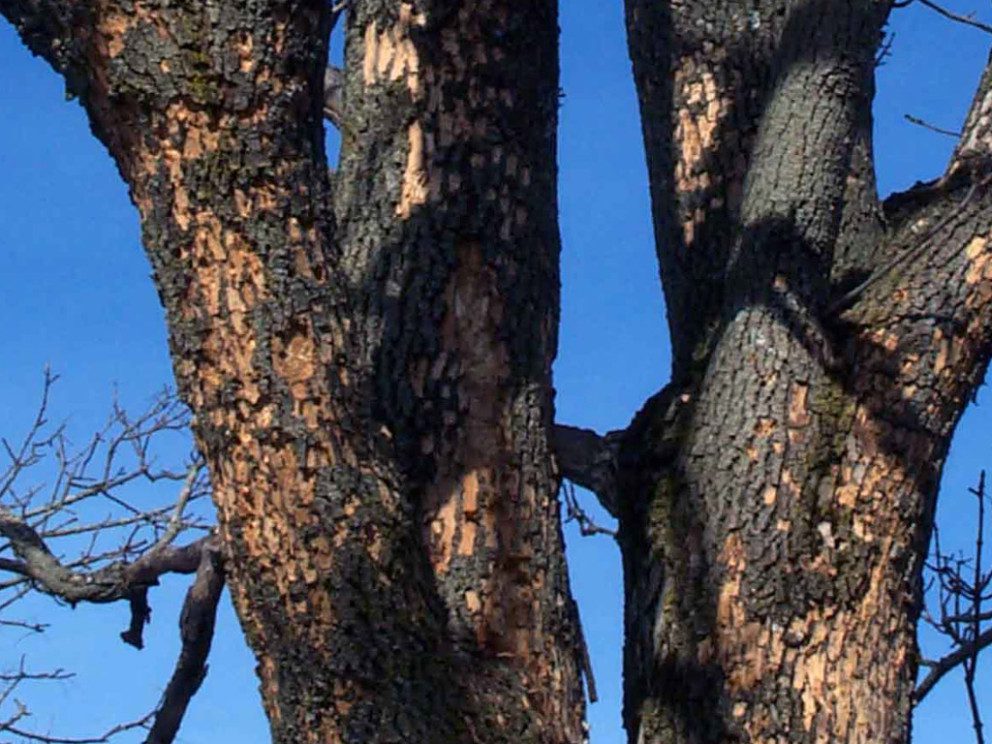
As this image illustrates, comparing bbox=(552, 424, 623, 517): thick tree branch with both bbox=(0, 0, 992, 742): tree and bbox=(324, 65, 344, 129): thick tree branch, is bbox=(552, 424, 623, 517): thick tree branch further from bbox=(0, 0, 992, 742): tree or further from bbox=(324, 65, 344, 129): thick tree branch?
bbox=(324, 65, 344, 129): thick tree branch

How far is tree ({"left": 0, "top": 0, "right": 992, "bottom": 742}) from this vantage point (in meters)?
2.38

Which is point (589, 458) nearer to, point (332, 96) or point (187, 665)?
point (187, 665)

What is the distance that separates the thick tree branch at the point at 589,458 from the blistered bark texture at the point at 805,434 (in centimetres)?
4

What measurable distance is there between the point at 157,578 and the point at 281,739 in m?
1.11

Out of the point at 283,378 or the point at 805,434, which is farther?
the point at 805,434

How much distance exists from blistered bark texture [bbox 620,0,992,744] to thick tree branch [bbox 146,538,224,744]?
88 cm

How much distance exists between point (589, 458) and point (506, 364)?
1.37 ft

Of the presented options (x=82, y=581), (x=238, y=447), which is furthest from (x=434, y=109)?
(x=82, y=581)

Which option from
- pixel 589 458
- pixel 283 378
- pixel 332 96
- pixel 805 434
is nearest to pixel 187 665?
pixel 589 458

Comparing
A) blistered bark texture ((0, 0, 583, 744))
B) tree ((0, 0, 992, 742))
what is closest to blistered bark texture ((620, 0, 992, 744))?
tree ((0, 0, 992, 742))

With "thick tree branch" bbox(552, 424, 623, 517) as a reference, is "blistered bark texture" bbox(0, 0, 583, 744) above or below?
below

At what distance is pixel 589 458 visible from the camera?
3318 millimetres

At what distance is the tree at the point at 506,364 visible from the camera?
2.38 meters

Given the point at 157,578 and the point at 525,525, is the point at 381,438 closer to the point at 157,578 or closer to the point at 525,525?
the point at 525,525
